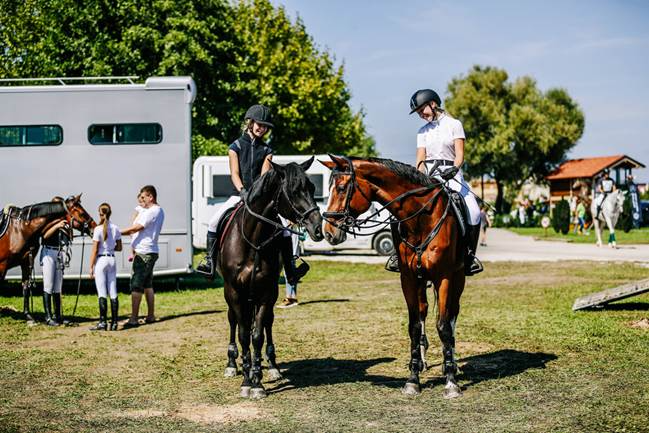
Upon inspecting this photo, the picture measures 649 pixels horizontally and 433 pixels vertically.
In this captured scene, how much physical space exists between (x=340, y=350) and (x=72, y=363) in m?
3.39

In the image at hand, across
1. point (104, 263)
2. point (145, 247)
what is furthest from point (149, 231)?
point (104, 263)

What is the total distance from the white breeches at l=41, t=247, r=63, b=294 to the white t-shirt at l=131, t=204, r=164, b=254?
125 cm

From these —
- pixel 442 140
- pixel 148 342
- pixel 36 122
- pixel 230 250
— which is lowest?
A: pixel 148 342

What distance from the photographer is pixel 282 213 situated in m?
7.08

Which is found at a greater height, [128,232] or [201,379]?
[128,232]

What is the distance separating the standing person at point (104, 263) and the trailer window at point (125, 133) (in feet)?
14.9

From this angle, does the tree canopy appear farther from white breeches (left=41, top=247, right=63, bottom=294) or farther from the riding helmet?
the riding helmet

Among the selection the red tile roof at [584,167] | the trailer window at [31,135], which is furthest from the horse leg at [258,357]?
the red tile roof at [584,167]

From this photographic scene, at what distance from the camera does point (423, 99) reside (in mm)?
7766

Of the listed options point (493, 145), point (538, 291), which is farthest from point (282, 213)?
point (493, 145)

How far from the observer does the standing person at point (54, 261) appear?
1199 centimetres

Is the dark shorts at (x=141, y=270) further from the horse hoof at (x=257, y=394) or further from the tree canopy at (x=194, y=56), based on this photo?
the tree canopy at (x=194, y=56)

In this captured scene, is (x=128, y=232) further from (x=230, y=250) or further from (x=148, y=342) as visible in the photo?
(x=230, y=250)

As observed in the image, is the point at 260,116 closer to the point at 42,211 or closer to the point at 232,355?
the point at 232,355
